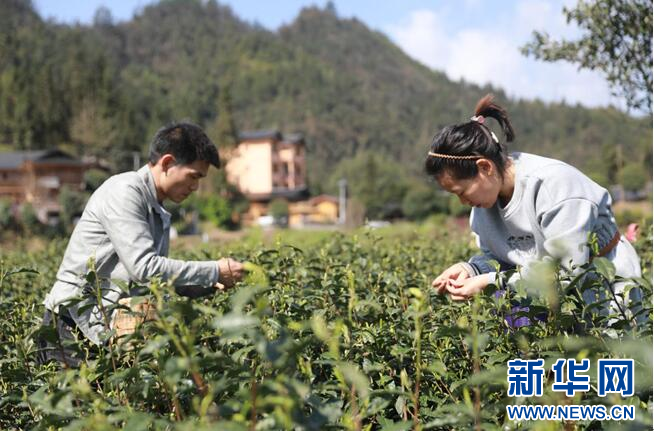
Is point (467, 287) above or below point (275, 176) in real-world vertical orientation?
above

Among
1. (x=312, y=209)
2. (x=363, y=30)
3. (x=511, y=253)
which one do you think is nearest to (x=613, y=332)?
(x=511, y=253)

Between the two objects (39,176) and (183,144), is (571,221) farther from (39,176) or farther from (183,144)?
(39,176)

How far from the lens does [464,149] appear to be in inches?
101

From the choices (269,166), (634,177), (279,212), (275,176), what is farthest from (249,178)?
(634,177)

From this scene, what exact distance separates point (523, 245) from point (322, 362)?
1.56 m

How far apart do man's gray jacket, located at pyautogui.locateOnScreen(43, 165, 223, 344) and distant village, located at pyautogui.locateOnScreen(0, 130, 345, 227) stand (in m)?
33.0

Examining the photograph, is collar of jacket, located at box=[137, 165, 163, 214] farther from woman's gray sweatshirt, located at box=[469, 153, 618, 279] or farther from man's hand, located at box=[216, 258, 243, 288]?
woman's gray sweatshirt, located at box=[469, 153, 618, 279]

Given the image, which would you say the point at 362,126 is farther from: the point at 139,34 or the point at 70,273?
the point at 70,273

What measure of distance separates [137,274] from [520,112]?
397ft

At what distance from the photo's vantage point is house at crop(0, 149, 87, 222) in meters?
43.1

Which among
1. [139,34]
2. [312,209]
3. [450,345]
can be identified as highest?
[139,34]

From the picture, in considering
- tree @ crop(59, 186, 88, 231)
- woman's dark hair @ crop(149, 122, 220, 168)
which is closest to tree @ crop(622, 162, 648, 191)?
tree @ crop(59, 186, 88, 231)

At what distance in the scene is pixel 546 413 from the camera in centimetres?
150

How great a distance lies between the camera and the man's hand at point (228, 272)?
8.82 feet
